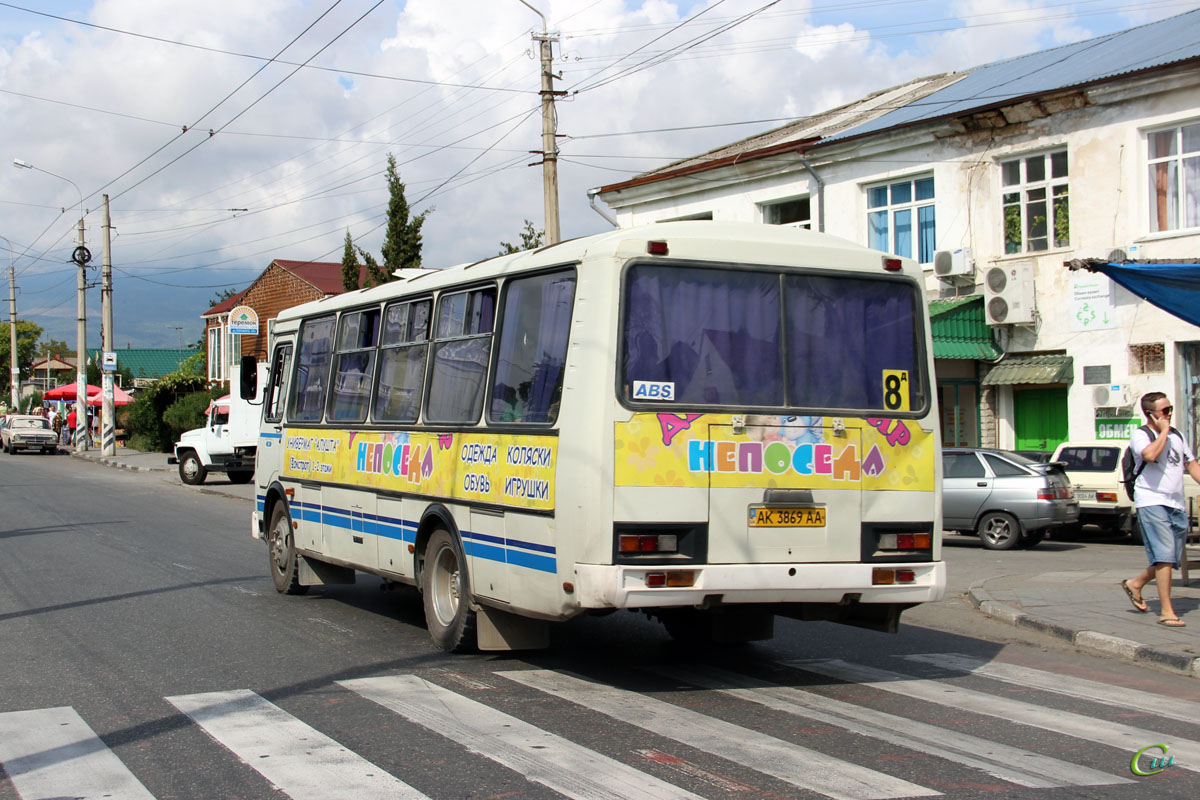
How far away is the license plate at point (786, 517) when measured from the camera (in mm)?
7211

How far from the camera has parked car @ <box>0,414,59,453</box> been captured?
5088 centimetres

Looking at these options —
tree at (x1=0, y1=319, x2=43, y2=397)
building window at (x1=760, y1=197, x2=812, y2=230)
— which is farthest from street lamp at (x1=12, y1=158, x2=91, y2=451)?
tree at (x1=0, y1=319, x2=43, y2=397)

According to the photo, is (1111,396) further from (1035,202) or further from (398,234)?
(398,234)

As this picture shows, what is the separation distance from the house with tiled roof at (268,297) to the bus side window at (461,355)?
41.1 metres

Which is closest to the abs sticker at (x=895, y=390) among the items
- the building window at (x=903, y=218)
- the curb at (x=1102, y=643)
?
the curb at (x=1102, y=643)

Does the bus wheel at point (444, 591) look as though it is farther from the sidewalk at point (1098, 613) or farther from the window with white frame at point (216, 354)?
the window with white frame at point (216, 354)

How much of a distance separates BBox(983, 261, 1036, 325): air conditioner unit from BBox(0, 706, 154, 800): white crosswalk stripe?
760 inches

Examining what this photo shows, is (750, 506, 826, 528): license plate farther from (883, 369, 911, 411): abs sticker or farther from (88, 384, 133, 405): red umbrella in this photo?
(88, 384, 133, 405): red umbrella

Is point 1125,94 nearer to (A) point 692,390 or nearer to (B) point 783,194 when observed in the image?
(B) point 783,194

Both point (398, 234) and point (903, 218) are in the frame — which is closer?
point (903, 218)

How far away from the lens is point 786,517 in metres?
7.27

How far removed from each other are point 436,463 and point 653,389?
231 centimetres

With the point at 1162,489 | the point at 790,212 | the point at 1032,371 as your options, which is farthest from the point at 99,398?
the point at 1162,489

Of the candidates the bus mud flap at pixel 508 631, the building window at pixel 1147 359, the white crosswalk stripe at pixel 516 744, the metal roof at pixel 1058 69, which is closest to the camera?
the white crosswalk stripe at pixel 516 744
